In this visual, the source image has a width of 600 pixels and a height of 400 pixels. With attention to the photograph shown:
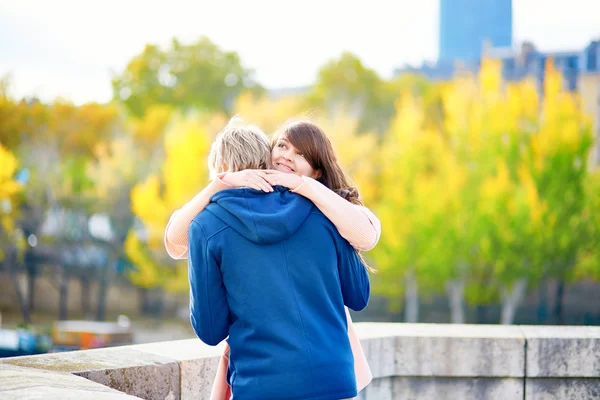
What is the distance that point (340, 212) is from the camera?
2.36 meters

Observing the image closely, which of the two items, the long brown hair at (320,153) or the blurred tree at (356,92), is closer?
the long brown hair at (320,153)

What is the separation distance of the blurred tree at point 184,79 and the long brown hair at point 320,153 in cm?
4238

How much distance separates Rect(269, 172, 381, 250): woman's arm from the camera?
92.7 inches

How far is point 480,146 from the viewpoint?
99.8 feet

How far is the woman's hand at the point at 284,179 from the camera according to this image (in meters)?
2.36

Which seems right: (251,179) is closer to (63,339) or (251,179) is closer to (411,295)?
(63,339)

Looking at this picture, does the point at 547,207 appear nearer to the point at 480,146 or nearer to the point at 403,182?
the point at 480,146

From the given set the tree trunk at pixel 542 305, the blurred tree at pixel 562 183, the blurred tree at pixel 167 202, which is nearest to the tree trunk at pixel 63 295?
the blurred tree at pixel 167 202

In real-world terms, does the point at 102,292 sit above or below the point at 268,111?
below

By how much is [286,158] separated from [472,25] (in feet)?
456

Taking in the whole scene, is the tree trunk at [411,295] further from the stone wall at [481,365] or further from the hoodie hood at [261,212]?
the hoodie hood at [261,212]

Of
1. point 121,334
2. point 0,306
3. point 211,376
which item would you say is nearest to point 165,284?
point 121,334

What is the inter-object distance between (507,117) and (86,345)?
16680 mm

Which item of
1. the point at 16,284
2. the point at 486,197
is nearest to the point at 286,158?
the point at 486,197
